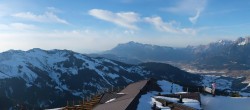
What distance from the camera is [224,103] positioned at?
7075 centimetres

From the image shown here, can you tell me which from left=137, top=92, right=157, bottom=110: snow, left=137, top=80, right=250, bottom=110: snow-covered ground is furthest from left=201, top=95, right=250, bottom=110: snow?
left=137, top=92, right=157, bottom=110: snow

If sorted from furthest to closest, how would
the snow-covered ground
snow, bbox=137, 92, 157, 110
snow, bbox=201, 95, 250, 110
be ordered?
snow, bbox=201, 95, 250, 110, the snow-covered ground, snow, bbox=137, 92, 157, 110

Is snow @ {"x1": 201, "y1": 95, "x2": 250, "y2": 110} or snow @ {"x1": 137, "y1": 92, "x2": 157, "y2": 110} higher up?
snow @ {"x1": 137, "y1": 92, "x2": 157, "y2": 110}

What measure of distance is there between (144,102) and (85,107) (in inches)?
544

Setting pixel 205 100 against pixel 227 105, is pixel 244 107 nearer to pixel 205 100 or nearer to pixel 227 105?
pixel 227 105

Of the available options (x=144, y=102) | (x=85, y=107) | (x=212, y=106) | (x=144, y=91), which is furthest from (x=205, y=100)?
(x=85, y=107)

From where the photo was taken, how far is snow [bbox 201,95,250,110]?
67.9 meters

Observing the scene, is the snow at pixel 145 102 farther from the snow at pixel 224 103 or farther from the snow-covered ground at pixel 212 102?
the snow at pixel 224 103

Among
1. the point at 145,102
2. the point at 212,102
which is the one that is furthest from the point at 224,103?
the point at 145,102

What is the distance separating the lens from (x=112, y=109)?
54656 mm

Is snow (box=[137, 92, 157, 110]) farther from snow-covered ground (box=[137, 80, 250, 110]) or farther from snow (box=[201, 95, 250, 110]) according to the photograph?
snow (box=[201, 95, 250, 110])

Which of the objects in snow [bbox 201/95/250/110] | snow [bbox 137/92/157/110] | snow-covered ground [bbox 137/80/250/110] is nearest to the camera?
snow [bbox 137/92/157/110]

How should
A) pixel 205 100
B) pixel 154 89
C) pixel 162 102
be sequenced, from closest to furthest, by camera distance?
pixel 162 102 → pixel 205 100 → pixel 154 89

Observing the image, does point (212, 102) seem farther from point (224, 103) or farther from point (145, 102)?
point (145, 102)
